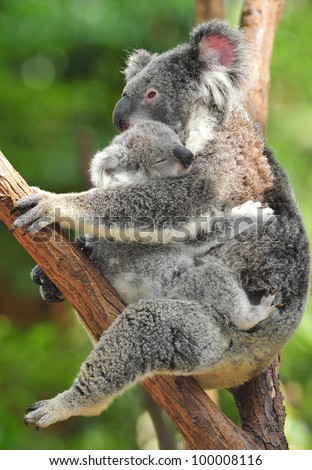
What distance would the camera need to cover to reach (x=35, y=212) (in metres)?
3.98

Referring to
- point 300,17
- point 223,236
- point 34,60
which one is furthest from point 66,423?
point 300,17

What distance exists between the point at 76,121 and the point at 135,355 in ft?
16.7

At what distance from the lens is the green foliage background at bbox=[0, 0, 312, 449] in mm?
7465

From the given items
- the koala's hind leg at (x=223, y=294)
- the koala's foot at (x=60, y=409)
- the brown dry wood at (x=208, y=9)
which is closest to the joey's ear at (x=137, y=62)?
the brown dry wood at (x=208, y=9)

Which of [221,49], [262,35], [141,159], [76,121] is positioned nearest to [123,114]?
[141,159]

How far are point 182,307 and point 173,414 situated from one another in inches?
25.4

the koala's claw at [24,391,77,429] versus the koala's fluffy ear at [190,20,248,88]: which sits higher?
the koala's fluffy ear at [190,20,248,88]

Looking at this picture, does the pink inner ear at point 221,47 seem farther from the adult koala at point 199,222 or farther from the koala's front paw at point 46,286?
the koala's front paw at point 46,286

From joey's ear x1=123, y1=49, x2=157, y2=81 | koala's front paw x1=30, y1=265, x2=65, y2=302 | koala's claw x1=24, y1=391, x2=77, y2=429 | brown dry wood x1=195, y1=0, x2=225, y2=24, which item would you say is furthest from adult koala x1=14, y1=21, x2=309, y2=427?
brown dry wood x1=195, y1=0, x2=225, y2=24

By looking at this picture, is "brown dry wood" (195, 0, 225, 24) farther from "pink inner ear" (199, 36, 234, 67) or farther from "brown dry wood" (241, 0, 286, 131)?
"pink inner ear" (199, 36, 234, 67)

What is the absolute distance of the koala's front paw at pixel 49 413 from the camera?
13.0 ft

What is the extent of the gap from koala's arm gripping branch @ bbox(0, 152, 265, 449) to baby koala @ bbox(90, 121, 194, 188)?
1.74 feet

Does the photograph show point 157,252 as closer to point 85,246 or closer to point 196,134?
point 85,246

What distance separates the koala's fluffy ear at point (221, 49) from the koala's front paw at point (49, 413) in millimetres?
2412
